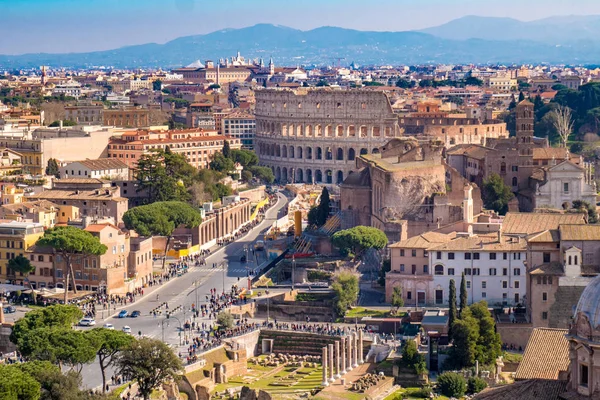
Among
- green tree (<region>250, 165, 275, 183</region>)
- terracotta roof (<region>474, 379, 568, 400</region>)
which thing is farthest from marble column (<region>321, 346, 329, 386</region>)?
green tree (<region>250, 165, 275, 183</region>)

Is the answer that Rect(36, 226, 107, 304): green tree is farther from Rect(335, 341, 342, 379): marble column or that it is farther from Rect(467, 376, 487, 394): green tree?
Rect(467, 376, 487, 394): green tree

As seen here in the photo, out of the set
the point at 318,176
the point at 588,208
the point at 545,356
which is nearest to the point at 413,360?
the point at 545,356

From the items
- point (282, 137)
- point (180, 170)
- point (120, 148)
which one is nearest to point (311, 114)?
point (282, 137)

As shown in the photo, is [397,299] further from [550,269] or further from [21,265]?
[21,265]

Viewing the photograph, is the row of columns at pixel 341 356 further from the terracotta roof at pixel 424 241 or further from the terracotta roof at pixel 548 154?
the terracotta roof at pixel 548 154

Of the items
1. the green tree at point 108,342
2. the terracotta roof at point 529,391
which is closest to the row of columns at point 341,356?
the green tree at point 108,342
